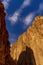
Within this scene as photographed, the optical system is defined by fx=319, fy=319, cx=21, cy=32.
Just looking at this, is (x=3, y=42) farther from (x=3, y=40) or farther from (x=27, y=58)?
(x=27, y=58)

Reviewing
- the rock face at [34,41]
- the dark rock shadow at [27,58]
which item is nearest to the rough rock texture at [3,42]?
the dark rock shadow at [27,58]

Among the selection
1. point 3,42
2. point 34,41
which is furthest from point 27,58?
point 3,42

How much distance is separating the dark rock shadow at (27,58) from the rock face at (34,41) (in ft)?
2.41

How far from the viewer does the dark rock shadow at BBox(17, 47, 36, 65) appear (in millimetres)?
83938

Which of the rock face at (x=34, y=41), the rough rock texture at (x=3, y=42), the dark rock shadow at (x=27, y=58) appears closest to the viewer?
the rough rock texture at (x=3, y=42)

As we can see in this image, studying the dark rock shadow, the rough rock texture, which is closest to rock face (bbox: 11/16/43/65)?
the dark rock shadow

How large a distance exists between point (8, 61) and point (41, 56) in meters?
13.1

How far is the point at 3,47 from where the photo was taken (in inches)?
2771

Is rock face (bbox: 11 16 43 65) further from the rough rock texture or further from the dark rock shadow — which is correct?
the rough rock texture

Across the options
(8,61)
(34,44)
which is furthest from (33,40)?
Result: (8,61)

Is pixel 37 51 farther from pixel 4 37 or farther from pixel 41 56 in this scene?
pixel 4 37

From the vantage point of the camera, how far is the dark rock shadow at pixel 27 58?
83.9 metres

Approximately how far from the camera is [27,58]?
85188mm

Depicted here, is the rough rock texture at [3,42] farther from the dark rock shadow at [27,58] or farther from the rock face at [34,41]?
A: the rock face at [34,41]
